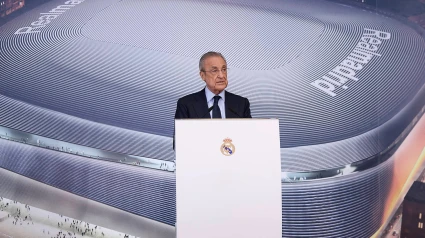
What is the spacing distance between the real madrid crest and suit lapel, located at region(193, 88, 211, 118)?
413mm

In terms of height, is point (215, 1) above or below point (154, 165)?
above

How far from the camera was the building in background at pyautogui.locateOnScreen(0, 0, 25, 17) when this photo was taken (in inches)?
138

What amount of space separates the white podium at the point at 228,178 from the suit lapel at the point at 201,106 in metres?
0.41

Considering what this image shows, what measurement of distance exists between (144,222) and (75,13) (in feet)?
4.94

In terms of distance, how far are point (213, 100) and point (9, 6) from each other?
2.01 meters

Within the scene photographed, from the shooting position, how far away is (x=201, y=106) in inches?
88.0

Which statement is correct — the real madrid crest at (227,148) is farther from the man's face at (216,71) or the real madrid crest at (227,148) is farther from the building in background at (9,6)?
the building in background at (9,6)

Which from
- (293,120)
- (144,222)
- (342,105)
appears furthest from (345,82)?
(144,222)

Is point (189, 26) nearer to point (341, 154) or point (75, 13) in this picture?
point (75, 13)

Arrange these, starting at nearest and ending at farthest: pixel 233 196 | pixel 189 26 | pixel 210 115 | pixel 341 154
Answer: pixel 233 196
pixel 210 115
pixel 341 154
pixel 189 26

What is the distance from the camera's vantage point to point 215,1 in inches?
144

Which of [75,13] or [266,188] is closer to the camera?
[266,188]

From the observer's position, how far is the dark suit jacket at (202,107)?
2203 mm

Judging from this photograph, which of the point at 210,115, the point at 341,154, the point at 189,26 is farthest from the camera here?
the point at 189,26
